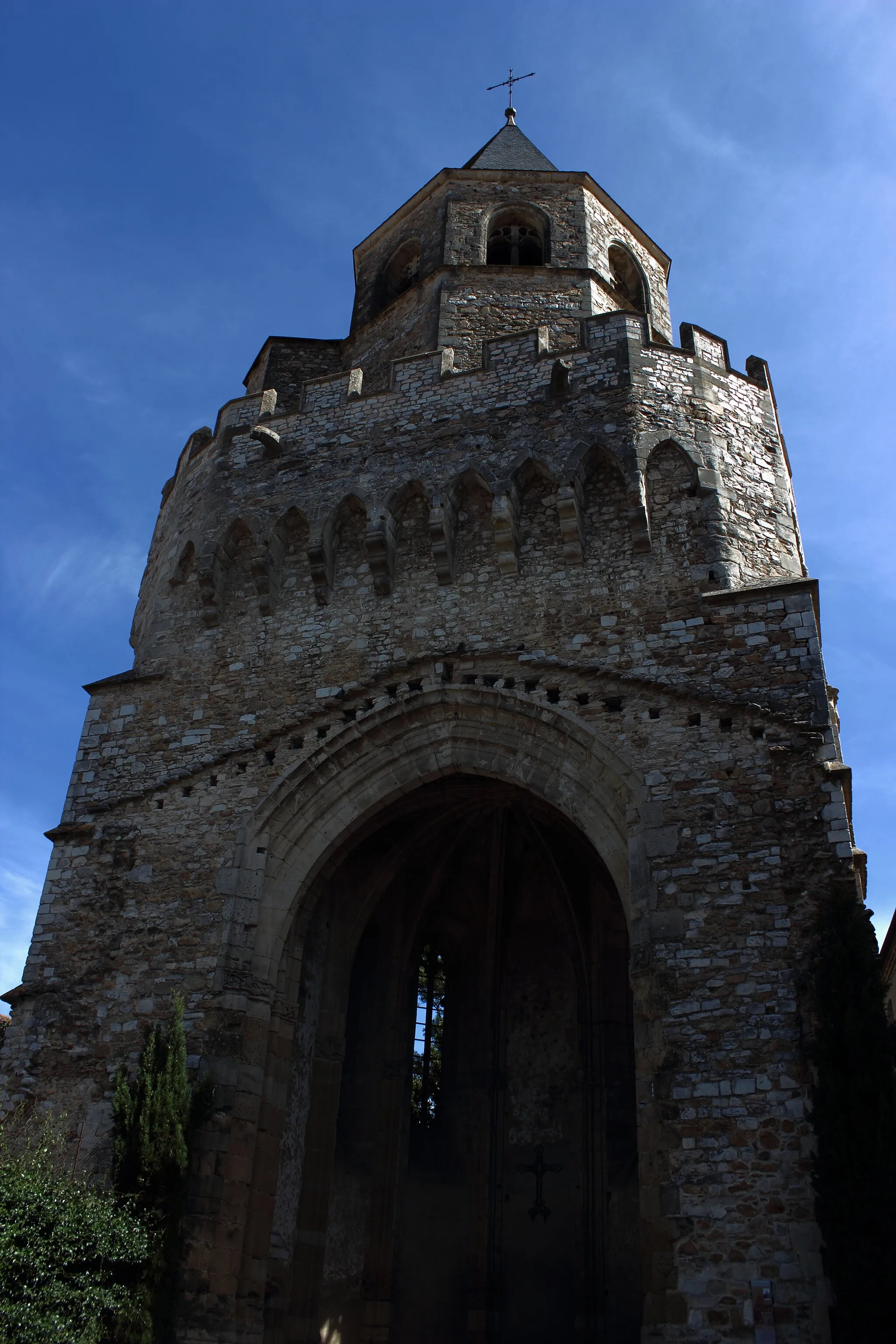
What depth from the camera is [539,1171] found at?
1127cm

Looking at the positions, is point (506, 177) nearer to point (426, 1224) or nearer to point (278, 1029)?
point (278, 1029)

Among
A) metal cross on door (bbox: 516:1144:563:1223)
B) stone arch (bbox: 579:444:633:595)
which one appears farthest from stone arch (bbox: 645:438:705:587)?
metal cross on door (bbox: 516:1144:563:1223)

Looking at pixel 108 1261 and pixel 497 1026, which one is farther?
pixel 497 1026

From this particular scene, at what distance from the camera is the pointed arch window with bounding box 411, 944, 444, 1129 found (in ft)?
38.7

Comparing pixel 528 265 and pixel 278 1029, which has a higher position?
pixel 528 265

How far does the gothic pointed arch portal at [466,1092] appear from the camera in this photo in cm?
1001

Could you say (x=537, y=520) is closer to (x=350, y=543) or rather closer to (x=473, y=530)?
(x=473, y=530)

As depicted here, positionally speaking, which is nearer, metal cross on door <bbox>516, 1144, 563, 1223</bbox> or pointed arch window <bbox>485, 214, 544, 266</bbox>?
metal cross on door <bbox>516, 1144, 563, 1223</bbox>

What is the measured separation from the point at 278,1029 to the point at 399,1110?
8.49 feet

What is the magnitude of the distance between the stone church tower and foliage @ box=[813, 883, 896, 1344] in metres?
0.24

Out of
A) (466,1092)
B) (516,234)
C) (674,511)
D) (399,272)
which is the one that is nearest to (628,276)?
(516,234)

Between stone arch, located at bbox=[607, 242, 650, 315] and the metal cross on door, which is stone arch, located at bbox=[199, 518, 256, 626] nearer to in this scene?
the metal cross on door

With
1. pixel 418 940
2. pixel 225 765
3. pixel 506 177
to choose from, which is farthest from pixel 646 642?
pixel 506 177

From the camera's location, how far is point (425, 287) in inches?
552
